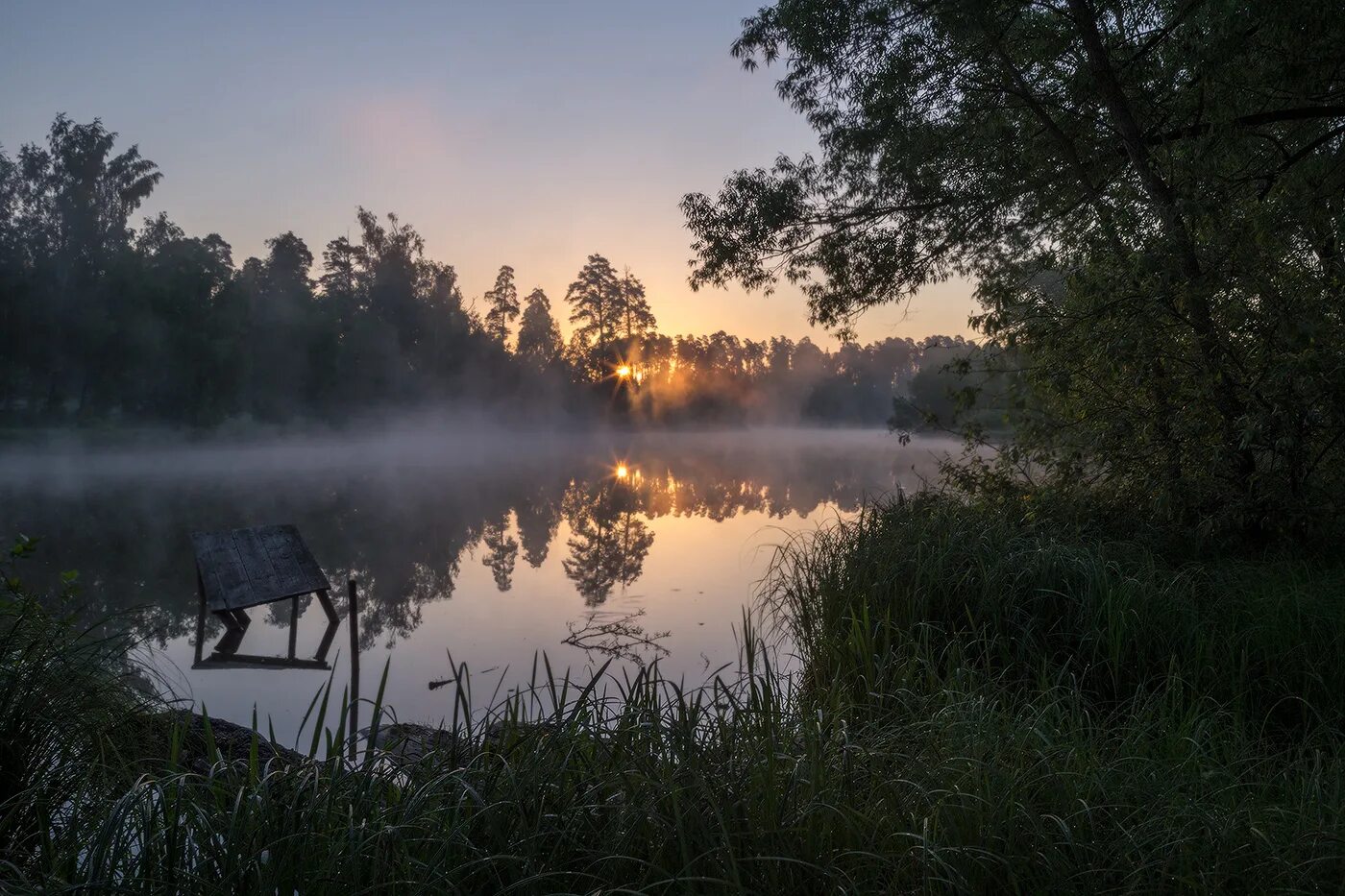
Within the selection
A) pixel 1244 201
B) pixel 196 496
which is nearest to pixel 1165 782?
pixel 1244 201

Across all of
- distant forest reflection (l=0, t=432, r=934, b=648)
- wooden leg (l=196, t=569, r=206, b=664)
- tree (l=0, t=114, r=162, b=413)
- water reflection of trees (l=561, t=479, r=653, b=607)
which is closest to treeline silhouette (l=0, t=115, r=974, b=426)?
tree (l=0, t=114, r=162, b=413)

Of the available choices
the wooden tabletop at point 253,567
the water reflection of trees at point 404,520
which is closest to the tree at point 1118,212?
the water reflection of trees at point 404,520

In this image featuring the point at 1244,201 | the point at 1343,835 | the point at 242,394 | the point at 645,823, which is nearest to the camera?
the point at 1343,835

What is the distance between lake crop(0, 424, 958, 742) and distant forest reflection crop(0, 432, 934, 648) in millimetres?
66

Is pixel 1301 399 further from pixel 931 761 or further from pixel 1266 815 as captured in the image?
pixel 931 761

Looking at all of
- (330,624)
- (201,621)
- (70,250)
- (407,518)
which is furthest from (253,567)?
(70,250)

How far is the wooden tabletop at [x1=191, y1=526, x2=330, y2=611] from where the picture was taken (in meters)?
8.62

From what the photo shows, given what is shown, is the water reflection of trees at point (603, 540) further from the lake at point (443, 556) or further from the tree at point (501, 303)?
the tree at point (501, 303)

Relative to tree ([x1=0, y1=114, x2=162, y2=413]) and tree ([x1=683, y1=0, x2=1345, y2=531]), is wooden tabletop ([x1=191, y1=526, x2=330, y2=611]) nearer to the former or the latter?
tree ([x1=683, y1=0, x2=1345, y2=531])

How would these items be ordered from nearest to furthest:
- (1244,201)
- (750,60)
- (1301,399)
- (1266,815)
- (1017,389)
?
(1266,815) → (1301,399) → (1244,201) → (1017,389) → (750,60)

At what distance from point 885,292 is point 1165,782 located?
8003mm

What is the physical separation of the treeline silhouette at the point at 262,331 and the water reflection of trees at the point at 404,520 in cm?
1258

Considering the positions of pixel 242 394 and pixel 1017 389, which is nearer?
pixel 1017 389

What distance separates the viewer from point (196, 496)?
22.7 m
